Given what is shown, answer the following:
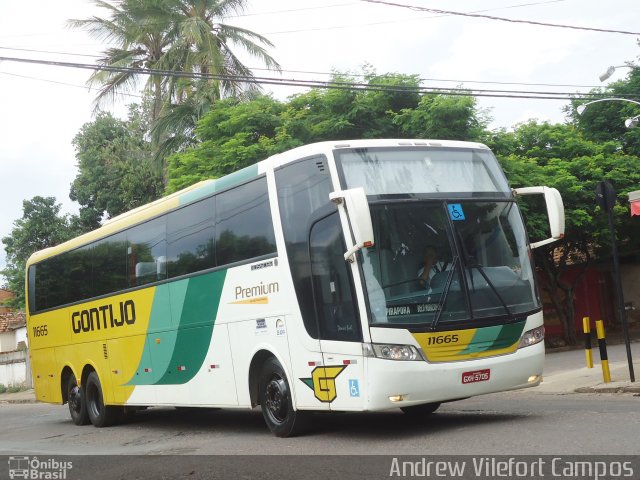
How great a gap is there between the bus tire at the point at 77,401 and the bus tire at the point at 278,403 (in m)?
6.82

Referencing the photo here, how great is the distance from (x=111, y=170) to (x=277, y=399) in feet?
123

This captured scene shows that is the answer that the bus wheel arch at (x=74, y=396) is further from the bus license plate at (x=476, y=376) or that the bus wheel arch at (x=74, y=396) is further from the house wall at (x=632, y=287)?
the house wall at (x=632, y=287)

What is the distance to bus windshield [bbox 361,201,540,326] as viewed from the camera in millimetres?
9234

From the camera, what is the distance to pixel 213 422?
14.7m

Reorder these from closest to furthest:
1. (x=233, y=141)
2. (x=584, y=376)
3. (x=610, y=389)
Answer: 1. (x=610, y=389)
2. (x=584, y=376)
3. (x=233, y=141)

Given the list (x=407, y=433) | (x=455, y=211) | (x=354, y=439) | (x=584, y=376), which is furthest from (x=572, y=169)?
(x=354, y=439)

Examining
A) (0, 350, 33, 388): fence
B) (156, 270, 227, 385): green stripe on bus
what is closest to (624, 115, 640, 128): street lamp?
(156, 270, 227, 385): green stripe on bus

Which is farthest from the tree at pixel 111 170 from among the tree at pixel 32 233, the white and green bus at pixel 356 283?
the white and green bus at pixel 356 283

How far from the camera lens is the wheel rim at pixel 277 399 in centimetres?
1049

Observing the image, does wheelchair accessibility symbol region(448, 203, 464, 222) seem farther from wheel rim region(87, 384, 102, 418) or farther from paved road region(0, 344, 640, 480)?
wheel rim region(87, 384, 102, 418)

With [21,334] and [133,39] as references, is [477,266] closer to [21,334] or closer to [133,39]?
[133,39]

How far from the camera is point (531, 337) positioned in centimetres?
993
